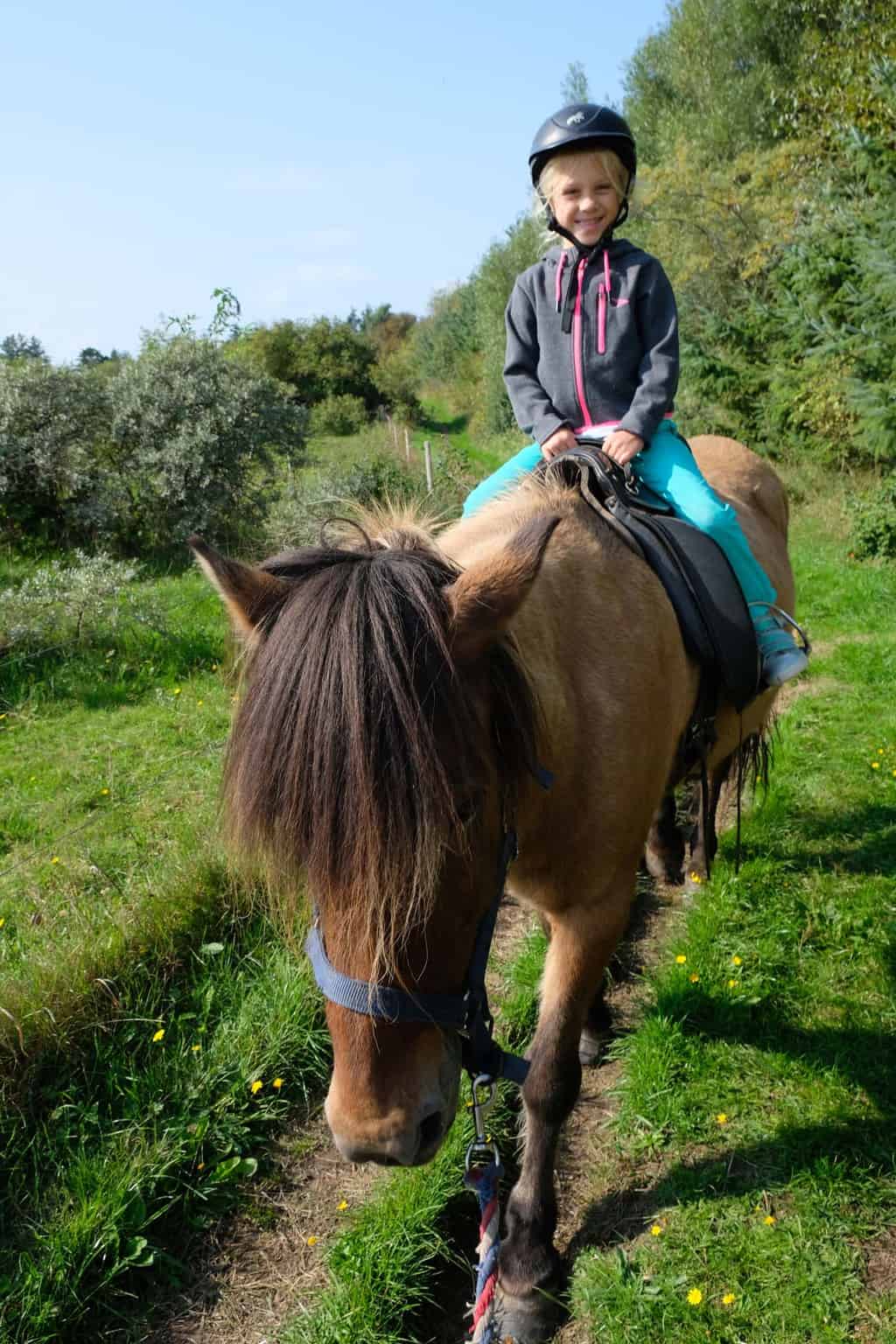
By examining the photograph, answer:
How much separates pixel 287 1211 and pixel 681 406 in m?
15.8

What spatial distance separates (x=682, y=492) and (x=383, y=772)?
2.08m

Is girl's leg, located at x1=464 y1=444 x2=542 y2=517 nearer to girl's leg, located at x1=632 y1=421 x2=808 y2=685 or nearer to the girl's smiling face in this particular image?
girl's leg, located at x1=632 y1=421 x2=808 y2=685

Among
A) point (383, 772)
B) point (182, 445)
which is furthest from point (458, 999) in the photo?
point (182, 445)

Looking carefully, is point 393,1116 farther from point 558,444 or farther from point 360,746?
point 558,444

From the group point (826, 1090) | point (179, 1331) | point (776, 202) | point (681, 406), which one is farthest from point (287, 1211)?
point (776, 202)

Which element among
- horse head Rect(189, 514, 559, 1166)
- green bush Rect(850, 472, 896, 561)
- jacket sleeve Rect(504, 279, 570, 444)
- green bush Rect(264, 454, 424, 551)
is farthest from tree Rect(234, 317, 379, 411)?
horse head Rect(189, 514, 559, 1166)

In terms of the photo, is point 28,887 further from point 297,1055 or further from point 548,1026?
point 548,1026

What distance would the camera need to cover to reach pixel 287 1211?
102 inches

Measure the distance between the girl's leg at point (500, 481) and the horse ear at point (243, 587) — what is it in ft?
3.67

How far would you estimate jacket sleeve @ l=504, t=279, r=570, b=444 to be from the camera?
3373 millimetres

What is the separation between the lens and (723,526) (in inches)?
118

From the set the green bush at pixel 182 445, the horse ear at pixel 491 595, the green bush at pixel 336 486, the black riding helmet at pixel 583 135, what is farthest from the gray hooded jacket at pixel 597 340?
the green bush at pixel 182 445

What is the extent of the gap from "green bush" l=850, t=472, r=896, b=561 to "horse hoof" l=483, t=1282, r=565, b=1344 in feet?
31.0

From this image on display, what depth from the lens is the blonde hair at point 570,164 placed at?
315 centimetres
